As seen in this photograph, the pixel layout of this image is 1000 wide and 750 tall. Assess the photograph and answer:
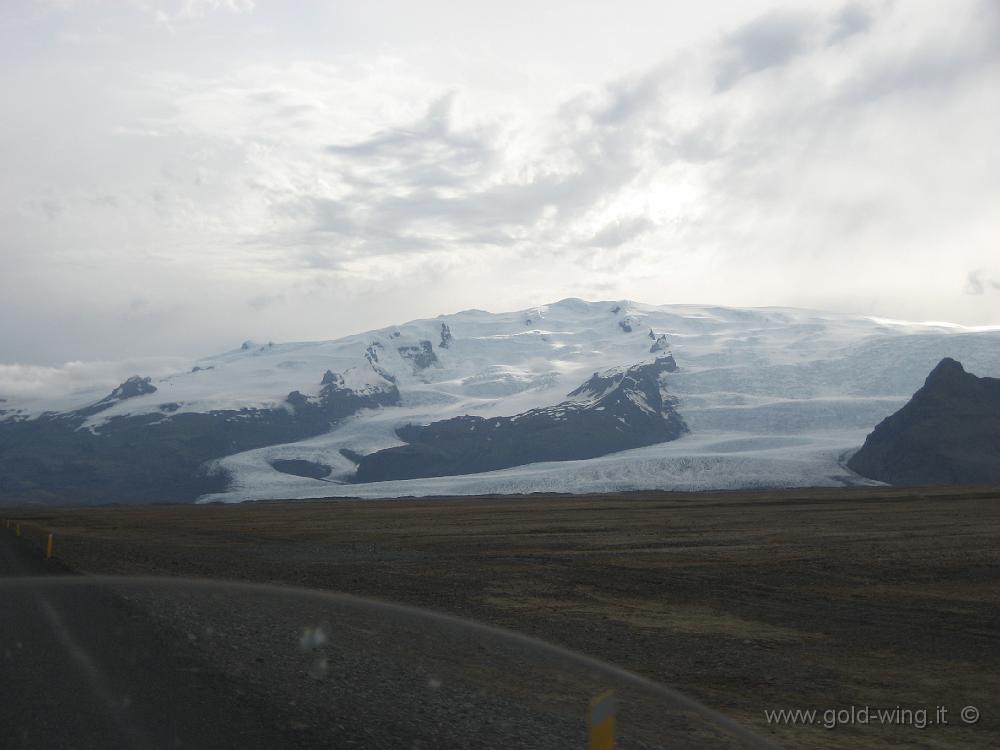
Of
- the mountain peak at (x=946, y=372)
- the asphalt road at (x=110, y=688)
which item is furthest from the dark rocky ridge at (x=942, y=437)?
the asphalt road at (x=110, y=688)

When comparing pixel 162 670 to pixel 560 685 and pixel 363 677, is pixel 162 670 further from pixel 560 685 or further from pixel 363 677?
pixel 560 685

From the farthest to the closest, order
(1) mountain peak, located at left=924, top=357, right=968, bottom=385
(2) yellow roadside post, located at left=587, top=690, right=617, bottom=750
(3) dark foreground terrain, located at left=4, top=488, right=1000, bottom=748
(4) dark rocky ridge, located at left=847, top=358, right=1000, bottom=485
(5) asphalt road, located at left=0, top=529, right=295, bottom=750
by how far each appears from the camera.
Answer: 1. (1) mountain peak, located at left=924, top=357, right=968, bottom=385
2. (4) dark rocky ridge, located at left=847, top=358, right=1000, bottom=485
3. (3) dark foreground terrain, located at left=4, top=488, right=1000, bottom=748
4. (5) asphalt road, located at left=0, top=529, right=295, bottom=750
5. (2) yellow roadside post, located at left=587, top=690, right=617, bottom=750

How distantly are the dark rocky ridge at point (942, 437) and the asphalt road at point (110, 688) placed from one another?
181050 millimetres

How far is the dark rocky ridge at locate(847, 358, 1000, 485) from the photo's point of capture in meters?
183

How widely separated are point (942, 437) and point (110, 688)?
208m

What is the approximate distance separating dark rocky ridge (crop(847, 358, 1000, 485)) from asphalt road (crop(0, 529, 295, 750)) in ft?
594

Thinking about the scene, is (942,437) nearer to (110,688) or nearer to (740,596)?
(740,596)

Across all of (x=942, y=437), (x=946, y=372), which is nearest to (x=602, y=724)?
(x=942, y=437)

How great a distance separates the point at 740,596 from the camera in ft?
87.2

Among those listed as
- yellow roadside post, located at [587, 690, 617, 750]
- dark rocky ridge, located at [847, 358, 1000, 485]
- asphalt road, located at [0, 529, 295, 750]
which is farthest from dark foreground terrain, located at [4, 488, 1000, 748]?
dark rocky ridge, located at [847, 358, 1000, 485]

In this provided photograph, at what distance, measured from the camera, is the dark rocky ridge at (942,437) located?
183 m

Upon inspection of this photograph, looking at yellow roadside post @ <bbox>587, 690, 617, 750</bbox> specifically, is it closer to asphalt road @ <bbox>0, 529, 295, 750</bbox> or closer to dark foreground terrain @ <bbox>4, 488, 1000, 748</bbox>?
asphalt road @ <bbox>0, 529, 295, 750</bbox>

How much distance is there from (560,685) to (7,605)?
7799 mm

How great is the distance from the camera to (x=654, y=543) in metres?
48.7
